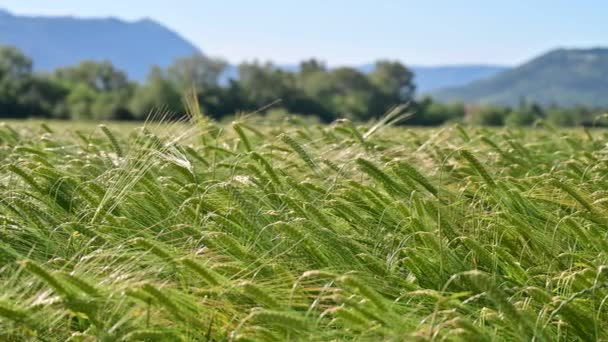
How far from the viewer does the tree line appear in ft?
299

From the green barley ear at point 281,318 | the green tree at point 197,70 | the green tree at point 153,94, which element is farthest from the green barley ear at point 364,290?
the green tree at point 197,70

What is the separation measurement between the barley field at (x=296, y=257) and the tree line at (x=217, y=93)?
2643 inches

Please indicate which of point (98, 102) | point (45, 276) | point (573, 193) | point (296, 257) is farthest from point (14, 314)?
point (98, 102)

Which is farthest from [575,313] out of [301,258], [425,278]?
[301,258]

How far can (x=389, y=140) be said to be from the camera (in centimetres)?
714

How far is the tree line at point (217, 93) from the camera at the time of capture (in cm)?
9106

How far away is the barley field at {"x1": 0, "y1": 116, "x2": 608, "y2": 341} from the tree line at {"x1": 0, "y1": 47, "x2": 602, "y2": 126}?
6712 centimetres

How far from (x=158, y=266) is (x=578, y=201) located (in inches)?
83.2

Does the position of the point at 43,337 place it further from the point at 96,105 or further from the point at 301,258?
the point at 96,105

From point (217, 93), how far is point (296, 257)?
3629 inches

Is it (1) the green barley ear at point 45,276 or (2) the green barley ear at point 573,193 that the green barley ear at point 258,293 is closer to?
(1) the green barley ear at point 45,276

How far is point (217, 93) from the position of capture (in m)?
94.8

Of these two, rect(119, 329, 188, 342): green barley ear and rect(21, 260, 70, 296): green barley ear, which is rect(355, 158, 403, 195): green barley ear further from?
rect(21, 260, 70, 296): green barley ear

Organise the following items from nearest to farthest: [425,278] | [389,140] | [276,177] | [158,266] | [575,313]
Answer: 1. [575,313]
2. [158,266]
3. [425,278]
4. [276,177]
5. [389,140]
